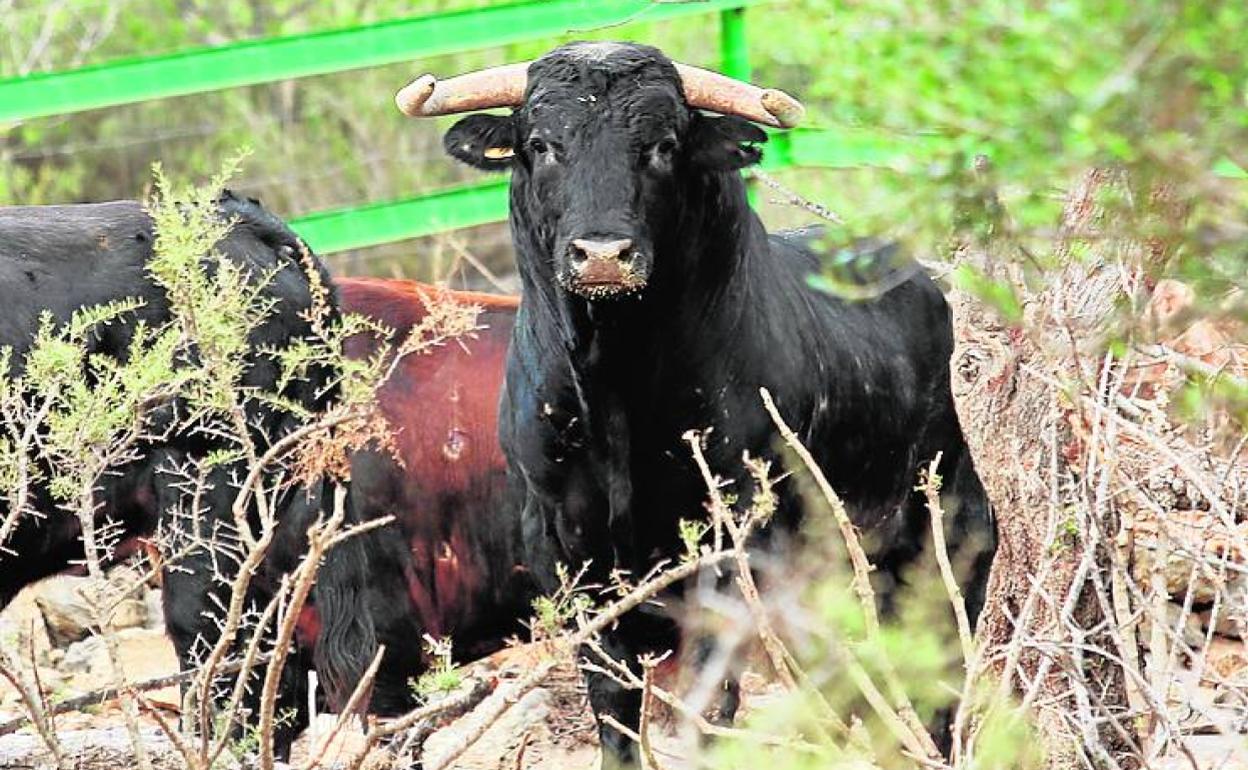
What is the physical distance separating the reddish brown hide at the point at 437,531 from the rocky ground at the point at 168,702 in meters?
0.24

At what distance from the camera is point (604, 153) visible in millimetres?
5824

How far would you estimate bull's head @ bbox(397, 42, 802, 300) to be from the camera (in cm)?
562

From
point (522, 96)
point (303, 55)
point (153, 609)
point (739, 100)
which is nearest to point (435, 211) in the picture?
point (303, 55)

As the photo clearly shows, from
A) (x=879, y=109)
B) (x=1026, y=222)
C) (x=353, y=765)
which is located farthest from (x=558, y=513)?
(x=879, y=109)

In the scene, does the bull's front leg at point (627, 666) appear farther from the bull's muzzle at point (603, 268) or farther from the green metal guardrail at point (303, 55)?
the green metal guardrail at point (303, 55)

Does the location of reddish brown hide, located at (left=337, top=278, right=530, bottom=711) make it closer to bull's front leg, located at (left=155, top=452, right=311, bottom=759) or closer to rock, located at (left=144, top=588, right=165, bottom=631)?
bull's front leg, located at (left=155, top=452, right=311, bottom=759)

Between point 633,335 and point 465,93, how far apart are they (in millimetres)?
849

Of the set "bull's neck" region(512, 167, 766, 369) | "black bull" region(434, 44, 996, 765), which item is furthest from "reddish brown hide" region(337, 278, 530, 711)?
"bull's neck" region(512, 167, 766, 369)

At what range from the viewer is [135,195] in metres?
15.1

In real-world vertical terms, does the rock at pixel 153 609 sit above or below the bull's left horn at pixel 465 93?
below

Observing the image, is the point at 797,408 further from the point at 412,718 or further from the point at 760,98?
the point at 412,718

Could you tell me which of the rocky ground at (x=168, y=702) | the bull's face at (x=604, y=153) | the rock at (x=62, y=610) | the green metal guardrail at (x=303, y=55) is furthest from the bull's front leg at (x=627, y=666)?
the green metal guardrail at (x=303, y=55)

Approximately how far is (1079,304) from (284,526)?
2.58 meters

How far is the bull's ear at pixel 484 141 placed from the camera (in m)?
6.25
